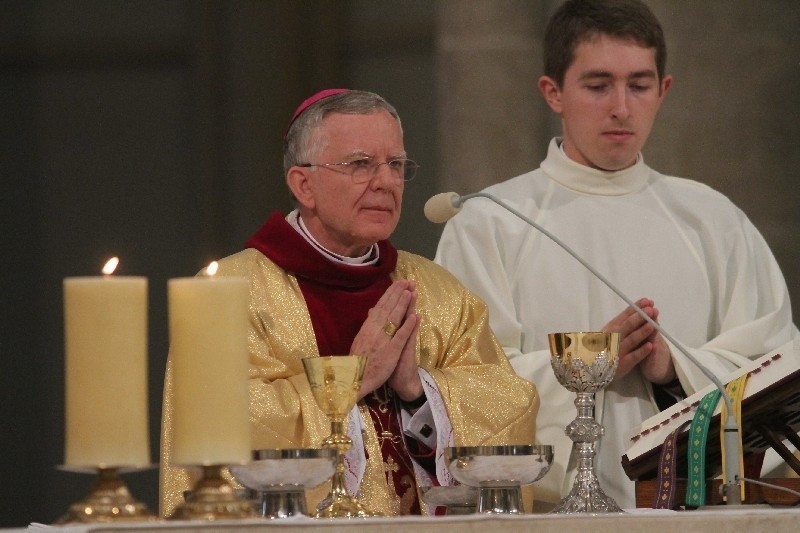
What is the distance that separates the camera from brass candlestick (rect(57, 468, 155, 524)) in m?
2.51

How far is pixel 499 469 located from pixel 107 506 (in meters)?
0.83

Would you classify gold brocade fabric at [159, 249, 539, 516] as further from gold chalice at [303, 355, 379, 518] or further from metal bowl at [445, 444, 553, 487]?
metal bowl at [445, 444, 553, 487]

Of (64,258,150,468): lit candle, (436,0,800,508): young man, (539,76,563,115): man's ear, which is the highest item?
(539,76,563,115): man's ear

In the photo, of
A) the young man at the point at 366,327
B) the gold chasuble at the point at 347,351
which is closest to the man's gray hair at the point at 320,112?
the young man at the point at 366,327

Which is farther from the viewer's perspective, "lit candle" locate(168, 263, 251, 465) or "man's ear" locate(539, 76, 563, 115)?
"man's ear" locate(539, 76, 563, 115)

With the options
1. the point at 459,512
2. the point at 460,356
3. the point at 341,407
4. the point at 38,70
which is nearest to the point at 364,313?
the point at 460,356

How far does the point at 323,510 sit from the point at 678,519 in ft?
2.61

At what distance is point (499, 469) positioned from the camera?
10.1ft

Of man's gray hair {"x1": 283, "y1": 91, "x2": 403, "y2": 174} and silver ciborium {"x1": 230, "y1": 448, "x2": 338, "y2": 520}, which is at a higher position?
man's gray hair {"x1": 283, "y1": 91, "x2": 403, "y2": 174}

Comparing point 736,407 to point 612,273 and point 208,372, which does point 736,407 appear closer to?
point 208,372

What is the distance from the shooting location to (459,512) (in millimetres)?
3605

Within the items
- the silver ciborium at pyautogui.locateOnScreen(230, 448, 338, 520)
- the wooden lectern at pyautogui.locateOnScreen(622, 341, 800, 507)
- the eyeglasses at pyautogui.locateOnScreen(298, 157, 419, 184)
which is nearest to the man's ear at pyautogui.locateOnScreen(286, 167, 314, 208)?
the eyeglasses at pyautogui.locateOnScreen(298, 157, 419, 184)

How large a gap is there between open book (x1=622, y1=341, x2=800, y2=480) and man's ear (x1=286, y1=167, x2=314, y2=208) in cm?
114

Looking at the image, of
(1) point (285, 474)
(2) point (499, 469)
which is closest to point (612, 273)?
(2) point (499, 469)
